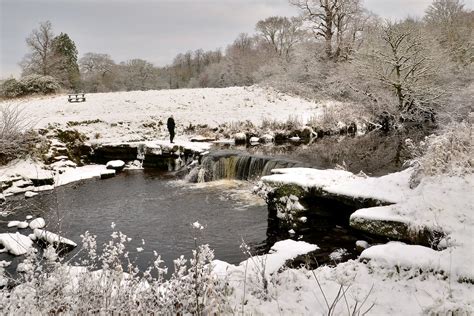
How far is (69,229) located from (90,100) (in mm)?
20171

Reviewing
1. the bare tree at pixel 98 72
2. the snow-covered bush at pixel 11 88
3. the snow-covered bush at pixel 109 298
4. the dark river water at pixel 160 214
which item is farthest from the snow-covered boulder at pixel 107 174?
the bare tree at pixel 98 72

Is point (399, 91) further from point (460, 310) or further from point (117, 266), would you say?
point (117, 266)

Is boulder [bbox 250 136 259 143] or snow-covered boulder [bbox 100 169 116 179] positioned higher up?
boulder [bbox 250 136 259 143]

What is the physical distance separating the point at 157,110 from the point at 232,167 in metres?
13.4

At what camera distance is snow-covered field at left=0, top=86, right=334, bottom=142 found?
2144 cm

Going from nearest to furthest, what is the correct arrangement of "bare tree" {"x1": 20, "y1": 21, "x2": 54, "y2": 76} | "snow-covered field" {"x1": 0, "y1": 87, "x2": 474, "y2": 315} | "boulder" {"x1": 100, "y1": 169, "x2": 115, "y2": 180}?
"snow-covered field" {"x1": 0, "y1": 87, "x2": 474, "y2": 315}, "boulder" {"x1": 100, "y1": 169, "x2": 115, "y2": 180}, "bare tree" {"x1": 20, "y1": 21, "x2": 54, "y2": 76}

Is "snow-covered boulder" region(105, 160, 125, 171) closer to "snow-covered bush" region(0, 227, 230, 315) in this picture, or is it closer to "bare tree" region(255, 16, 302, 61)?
"snow-covered bush" region(0, 227, 230, 315)

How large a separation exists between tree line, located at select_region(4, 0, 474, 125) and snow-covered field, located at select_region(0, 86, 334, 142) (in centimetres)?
361

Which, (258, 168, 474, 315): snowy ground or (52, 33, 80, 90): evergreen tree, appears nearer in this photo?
(258, 168, 474, 315): snowy ground

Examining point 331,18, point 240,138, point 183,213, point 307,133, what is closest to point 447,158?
point 183,213

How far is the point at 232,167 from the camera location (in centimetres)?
1434

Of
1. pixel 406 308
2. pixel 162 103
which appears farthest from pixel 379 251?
pixel 162 103

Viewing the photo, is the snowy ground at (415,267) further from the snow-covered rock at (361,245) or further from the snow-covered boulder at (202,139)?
the snow-covered boulder at (202,139)

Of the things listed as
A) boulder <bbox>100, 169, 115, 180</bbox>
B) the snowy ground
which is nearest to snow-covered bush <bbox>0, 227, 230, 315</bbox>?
the snowy ground
